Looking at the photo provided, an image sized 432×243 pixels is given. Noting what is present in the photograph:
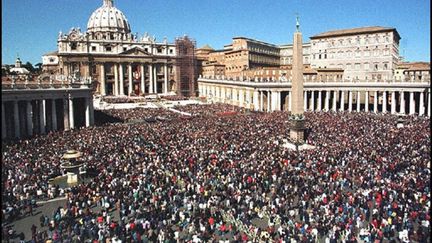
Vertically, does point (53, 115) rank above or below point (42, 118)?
above

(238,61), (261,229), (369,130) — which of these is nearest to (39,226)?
(261,229)

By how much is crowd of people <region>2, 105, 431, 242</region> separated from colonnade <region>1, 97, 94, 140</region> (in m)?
6.18

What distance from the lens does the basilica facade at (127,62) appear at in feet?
326

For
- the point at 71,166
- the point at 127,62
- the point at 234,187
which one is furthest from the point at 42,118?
the point at 127,62

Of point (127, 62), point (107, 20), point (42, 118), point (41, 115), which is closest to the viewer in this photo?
point (42, 118)

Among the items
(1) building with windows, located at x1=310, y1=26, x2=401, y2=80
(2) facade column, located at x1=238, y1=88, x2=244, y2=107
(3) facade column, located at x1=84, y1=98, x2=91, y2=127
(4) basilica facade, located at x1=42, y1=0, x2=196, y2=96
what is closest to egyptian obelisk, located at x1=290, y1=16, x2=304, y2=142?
(3) facade column, located at x1=84, y1=98, x2=91, y2=127

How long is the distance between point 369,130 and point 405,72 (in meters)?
52.7

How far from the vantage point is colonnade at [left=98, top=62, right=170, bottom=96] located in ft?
337

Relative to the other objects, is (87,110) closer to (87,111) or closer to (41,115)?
(87,111)

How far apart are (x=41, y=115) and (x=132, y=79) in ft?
210

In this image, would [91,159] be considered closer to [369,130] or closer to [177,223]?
[177,223]

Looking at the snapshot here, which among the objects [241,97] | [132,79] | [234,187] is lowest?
[234,187]

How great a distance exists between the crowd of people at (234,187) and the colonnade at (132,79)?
67.9 metres

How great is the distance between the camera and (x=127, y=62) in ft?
346
